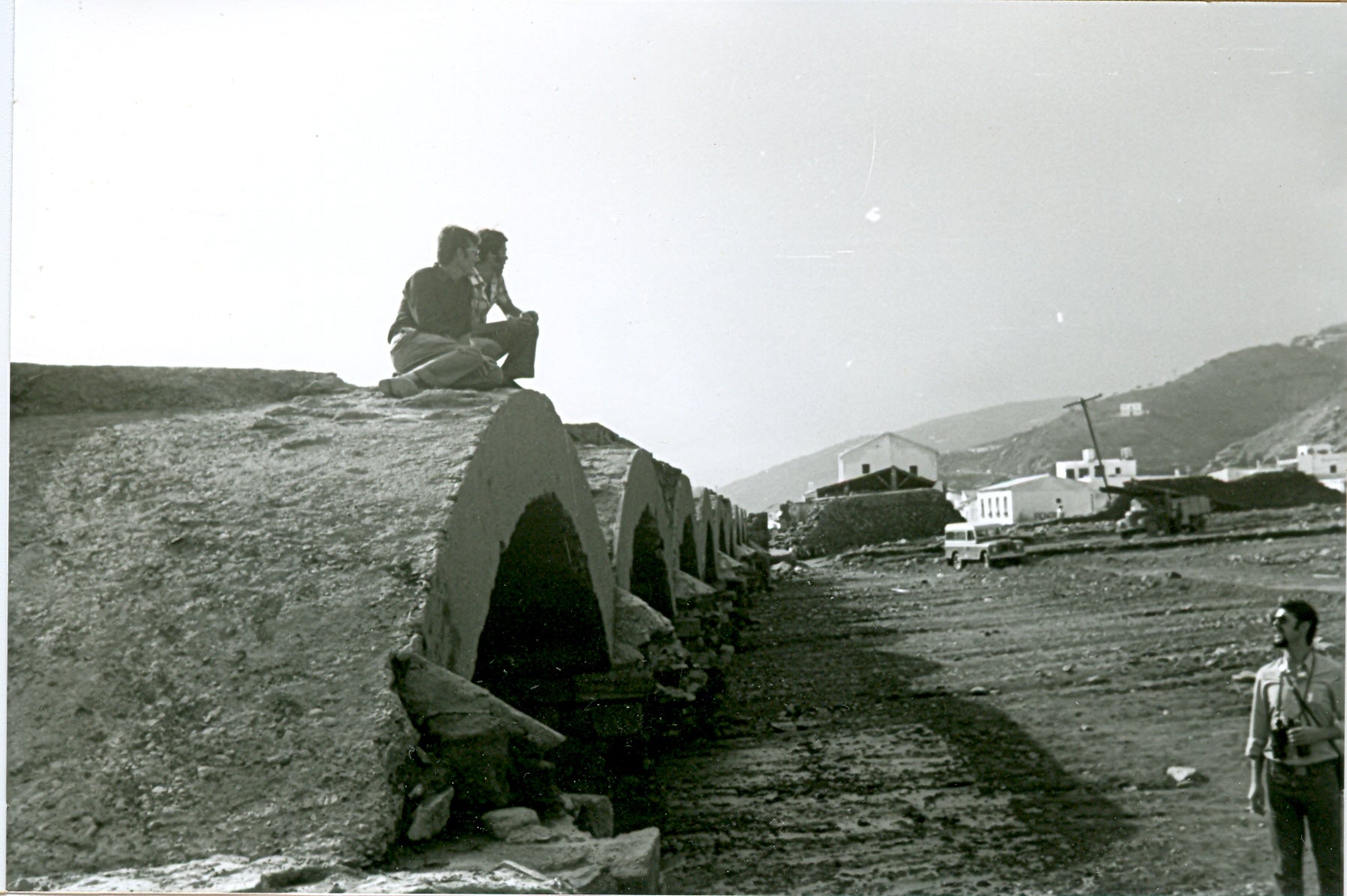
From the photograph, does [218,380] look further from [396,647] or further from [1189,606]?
[1189,606]

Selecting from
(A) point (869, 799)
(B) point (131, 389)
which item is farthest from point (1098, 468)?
(B) point (131, 389)

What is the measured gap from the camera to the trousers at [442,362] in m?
4.32

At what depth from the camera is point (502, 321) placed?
5070mm

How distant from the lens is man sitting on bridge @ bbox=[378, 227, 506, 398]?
4324 millimetres

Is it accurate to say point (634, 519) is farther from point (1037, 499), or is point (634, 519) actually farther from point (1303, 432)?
point (1037, 499)

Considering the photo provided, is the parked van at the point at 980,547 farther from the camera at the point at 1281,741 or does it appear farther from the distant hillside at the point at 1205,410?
the camera at the point at 1281,741

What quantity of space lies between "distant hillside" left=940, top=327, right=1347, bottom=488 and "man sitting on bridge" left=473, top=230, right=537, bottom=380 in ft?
10.4

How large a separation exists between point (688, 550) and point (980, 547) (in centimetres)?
677

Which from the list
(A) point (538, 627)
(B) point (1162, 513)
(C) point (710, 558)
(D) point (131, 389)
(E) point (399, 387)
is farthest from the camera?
(C) point (710, 558)

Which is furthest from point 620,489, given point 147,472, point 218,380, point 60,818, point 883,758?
point 60,818

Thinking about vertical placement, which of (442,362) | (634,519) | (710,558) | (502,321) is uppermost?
(502,321)

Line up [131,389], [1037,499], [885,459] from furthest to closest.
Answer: [885,459]
[1037,499]
[131,389]

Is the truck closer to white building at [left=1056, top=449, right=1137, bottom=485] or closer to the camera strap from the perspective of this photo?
white building at [left=1056, top=449, right=1137, bottom=485]

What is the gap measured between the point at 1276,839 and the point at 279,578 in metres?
3.18
